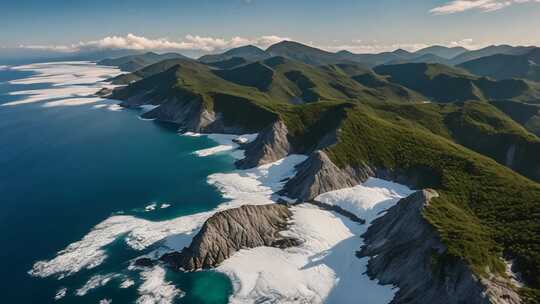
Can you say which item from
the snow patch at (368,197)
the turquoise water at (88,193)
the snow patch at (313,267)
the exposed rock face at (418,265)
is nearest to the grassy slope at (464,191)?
the exposed rock face at (418,265)

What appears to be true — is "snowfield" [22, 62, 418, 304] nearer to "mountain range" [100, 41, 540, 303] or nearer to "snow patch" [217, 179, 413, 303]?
"snow patch" [217, 179, 413, 303]

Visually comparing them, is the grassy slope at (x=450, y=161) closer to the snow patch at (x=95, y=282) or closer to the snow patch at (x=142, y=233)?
the snow patch at (x=142, y=233)

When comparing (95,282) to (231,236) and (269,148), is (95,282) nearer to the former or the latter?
(231,236)

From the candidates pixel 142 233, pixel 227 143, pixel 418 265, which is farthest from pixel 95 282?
pixel 227 143

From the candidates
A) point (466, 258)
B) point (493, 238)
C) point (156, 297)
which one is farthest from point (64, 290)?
point (493, 238)

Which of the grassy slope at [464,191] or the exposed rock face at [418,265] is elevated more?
the grassy slope at [464,191]

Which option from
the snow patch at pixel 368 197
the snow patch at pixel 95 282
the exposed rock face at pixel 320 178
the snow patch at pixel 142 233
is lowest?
the snow patch at pixel 95 282

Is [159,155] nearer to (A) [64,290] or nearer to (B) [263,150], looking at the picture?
(B) [263,150]
